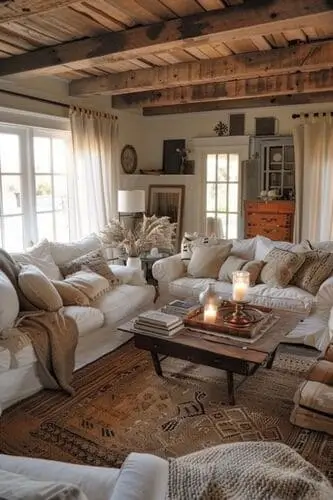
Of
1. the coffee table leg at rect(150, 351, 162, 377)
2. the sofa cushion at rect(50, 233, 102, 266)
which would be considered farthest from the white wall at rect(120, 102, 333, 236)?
the coffee table leg at rect(150, 351, 162, 377)

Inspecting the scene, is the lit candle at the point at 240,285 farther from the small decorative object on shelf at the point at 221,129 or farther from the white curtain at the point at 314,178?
the small decorative object on shelf at the point at 221,129

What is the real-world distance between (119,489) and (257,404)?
186cm

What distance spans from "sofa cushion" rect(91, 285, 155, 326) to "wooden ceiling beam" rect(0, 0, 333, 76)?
74.3 inches

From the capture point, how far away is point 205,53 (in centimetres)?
371

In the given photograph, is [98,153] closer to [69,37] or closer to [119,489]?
[69,37]

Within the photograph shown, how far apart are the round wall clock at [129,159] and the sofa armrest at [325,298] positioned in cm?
353

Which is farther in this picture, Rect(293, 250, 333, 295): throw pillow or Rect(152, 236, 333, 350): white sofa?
Rect(293, 250, 333, 295): throw pillow

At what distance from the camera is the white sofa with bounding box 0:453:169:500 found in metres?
1.06

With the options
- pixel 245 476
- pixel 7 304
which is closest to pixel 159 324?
pixel 7 304

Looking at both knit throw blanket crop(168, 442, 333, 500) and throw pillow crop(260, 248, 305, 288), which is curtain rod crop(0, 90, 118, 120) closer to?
throw pillow crop(260, 248, 305, 288)

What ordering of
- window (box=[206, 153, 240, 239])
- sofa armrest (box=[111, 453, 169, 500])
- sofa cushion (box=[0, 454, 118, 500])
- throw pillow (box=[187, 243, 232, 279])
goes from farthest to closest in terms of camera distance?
window (box=[206, 153, 240, 239]), throw pillow (box=[187, 243, 232, 279]), sofa cushion (box=[0, 454, 118, 500]), sofa armrest (box=[111, 453, 169, 500])

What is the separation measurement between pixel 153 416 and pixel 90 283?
4.20 feet

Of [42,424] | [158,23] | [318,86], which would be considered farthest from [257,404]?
[318,86]

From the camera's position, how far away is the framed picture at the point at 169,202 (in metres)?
6.43
